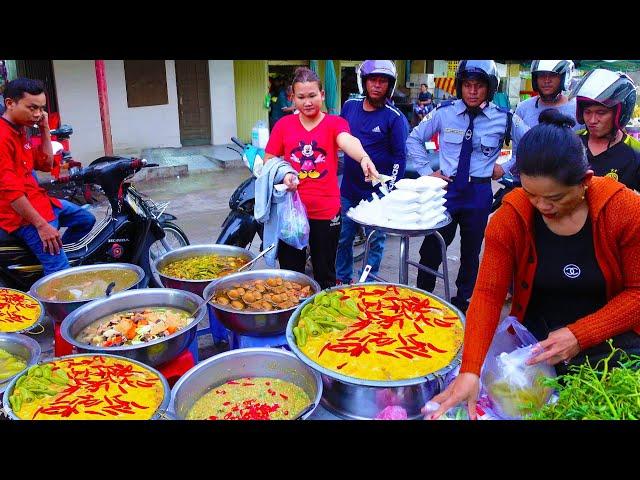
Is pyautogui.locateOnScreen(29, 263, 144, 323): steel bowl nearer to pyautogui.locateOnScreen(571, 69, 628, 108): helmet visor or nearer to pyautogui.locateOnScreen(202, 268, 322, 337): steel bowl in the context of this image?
pyautogui.locateOnScreen(202, 268, 322, 337): steel bowl

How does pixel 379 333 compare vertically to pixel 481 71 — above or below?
below

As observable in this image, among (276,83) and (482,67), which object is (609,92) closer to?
(482,67)

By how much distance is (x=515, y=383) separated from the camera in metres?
1.80

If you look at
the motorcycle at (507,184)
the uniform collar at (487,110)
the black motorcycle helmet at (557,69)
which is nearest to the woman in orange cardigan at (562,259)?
the uniform collar at (487,110)

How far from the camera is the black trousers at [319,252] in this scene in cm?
366

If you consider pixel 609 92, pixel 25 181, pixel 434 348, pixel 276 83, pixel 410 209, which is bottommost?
pixel 434 348

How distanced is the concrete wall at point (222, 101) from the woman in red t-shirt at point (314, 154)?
770 cm

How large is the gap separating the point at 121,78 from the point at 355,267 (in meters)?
6.59

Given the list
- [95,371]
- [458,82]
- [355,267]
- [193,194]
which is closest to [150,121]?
[193,194]

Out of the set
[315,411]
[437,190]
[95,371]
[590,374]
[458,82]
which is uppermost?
[458,82]

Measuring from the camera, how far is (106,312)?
2871 millimetres

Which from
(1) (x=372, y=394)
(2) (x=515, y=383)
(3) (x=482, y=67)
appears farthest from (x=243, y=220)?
(2) (x=515, y=383)

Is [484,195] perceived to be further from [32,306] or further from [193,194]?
[193,194]

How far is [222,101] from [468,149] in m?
8.08
